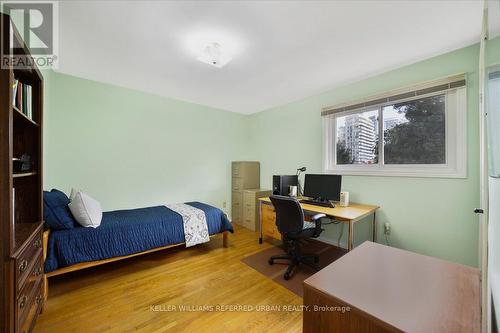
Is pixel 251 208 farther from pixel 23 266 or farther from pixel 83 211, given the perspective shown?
pixel 23 266

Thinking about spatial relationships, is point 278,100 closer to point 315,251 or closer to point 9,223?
point 315,251

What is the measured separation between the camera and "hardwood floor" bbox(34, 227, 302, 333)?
153cm

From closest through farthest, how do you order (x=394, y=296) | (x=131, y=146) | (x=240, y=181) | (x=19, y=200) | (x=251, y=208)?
(x=394, y=296)
(x=19, y=200)
(x=131, y=146)
(x=251, y=208)
(x=240, y=181)

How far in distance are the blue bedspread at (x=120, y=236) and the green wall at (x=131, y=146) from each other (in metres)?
0.59

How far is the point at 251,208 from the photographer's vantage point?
3826 millimetres

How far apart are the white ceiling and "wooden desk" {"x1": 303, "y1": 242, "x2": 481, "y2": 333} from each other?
1801mm

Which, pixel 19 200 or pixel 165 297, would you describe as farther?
pixel 165 297

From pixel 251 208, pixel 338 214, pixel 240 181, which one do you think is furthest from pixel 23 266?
pixel 240 181

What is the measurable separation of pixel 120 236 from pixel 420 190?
3423 millimetres

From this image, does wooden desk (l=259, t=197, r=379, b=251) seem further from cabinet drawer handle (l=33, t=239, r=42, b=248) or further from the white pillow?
cabinet drawer handle (l=33, t=239, r=42, b=248)

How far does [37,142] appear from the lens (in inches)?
62.3

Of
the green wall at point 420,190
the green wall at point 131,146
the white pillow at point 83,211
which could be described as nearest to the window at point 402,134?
the green wall at point 420,190

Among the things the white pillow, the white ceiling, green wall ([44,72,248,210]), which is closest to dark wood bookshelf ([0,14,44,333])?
the white pillow

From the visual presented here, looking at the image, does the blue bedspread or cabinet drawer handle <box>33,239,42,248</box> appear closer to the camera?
cabinet drawer handle <box>33,239,42,248</box>
